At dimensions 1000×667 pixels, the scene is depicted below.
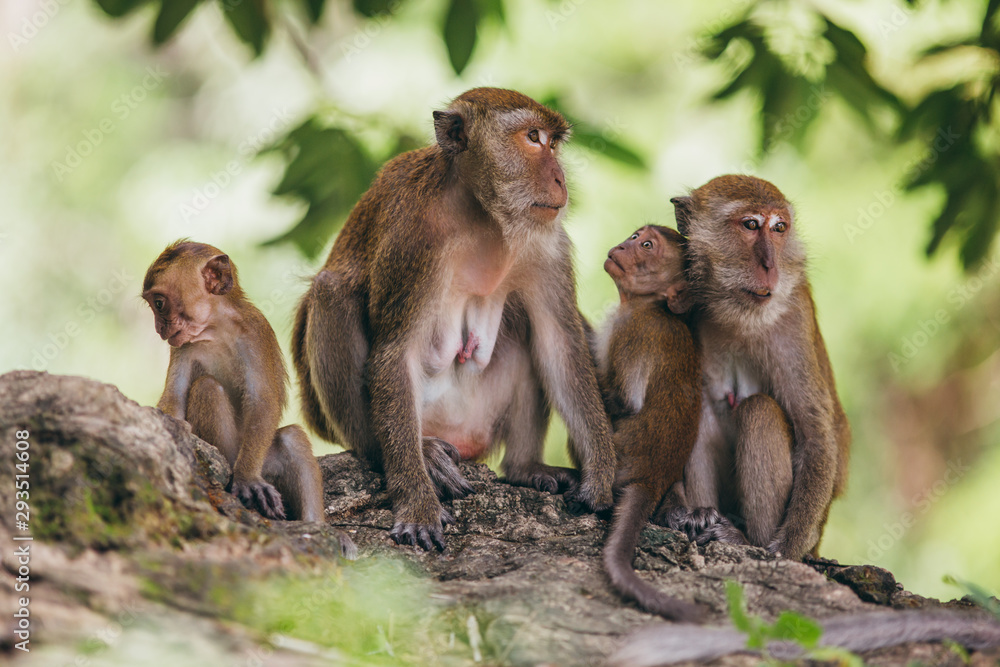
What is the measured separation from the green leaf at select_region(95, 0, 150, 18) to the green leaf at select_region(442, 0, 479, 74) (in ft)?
4.67

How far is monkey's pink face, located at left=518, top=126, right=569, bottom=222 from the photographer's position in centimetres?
485

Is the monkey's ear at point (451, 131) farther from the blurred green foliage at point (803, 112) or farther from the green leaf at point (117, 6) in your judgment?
the green leaf at point (117, 6)

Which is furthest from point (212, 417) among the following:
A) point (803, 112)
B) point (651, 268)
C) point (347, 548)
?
point (803, 112)

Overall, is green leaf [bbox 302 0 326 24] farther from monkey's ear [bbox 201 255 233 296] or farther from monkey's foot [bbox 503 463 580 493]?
monkey's foot [bbox 503 463 580 493]

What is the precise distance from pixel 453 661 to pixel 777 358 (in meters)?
2.87

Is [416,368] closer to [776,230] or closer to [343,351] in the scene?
[343,351]

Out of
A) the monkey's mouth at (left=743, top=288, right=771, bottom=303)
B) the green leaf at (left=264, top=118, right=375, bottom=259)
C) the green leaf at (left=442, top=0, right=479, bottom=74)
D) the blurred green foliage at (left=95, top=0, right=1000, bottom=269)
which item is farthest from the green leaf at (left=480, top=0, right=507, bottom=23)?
the monkey's mouth at (left=743, top=288, right=771, bottom=303)

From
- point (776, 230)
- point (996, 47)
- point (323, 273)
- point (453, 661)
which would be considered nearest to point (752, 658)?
point (453, 661)

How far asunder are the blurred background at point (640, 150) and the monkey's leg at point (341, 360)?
0.85 ft

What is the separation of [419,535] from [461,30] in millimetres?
2357

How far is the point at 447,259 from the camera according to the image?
4.98m

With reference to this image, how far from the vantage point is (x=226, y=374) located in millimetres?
4516

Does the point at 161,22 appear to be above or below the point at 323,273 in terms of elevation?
above

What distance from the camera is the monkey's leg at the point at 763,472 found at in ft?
16.4
